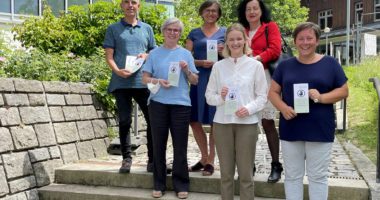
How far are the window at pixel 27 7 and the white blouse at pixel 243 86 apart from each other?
38.5ft

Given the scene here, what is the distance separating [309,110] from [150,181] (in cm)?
211

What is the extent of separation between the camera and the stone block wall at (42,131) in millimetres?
4707

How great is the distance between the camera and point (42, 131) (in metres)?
5.20

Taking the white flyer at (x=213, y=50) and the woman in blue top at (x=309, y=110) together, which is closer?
the woman in blue top at (x=309, y=110)

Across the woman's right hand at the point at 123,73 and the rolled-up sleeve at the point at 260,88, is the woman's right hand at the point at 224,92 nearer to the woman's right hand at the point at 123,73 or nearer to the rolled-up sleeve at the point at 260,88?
the rolled-up sleeve at the point at 260,88

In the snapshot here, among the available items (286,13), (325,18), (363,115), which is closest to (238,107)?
(363,115)

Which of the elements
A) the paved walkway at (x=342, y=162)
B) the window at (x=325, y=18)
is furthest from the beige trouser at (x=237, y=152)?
the window at (x=325, y=18)

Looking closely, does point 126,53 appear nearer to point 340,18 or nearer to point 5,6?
point 5,6

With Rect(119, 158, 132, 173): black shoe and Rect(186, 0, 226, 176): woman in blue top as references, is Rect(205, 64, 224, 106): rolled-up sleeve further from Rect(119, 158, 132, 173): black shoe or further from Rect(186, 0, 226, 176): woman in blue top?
Rect(119, 158, 132, 173): black shoe

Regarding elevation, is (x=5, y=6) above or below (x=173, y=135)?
above

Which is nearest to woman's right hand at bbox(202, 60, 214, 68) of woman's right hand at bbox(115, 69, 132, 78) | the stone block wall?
woman's right hand at bbox(115, 69, 132, 78)

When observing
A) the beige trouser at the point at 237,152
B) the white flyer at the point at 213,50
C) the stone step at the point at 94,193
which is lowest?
the stone step at the point at 94,193

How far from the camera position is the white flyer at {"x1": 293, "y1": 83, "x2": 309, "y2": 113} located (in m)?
3.47

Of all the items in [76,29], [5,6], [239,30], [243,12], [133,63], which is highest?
[5,6]
